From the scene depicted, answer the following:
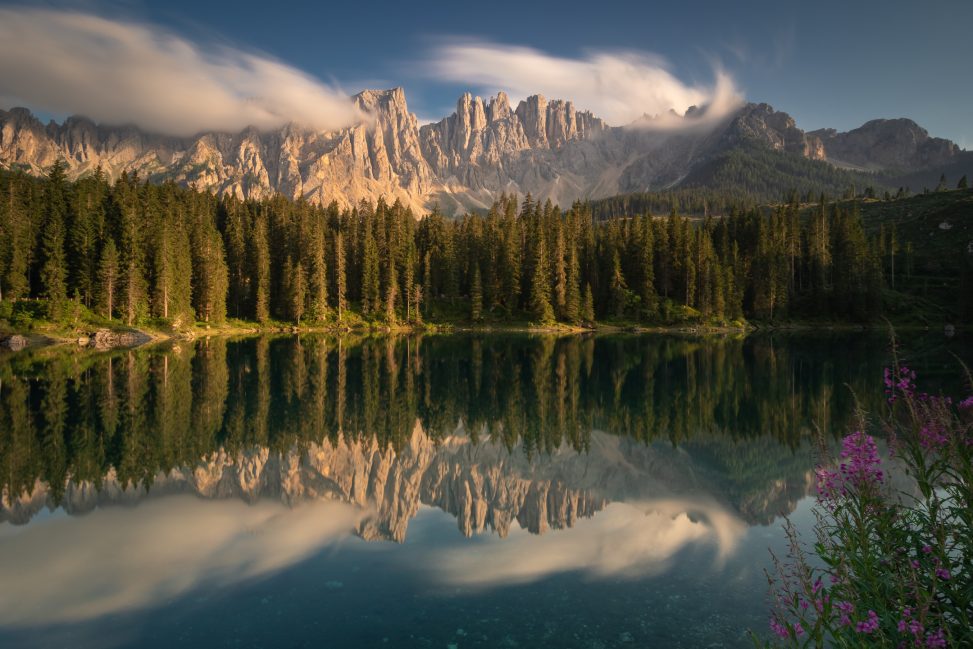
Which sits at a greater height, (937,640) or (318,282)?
(318,282)

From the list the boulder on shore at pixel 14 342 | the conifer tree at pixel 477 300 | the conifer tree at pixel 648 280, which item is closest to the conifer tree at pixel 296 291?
the conifer tree at pixel 477 300

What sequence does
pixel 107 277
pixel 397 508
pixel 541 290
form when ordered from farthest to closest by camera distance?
pixel 541 290 < pixel 107 277 < pixel 397 508

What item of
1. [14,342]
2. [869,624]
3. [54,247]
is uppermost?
[54,247]

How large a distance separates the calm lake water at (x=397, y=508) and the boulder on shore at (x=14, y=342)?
28122mm

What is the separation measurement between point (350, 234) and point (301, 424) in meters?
93.1

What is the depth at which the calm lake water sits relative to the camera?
430 inches

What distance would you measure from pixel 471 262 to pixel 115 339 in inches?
2485

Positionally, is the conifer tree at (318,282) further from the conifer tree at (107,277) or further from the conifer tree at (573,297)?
the conifer tree at (573,297)

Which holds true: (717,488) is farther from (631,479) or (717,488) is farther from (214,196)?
(214,196)

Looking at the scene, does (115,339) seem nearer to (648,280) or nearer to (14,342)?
(14,342)

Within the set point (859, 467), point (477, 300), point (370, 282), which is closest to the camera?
point (859, 467)

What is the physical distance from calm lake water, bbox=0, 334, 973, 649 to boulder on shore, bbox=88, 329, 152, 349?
28290 millimetres

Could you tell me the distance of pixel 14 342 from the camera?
2434 inches

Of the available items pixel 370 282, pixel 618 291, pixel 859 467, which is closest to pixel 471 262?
pixel 370 282
